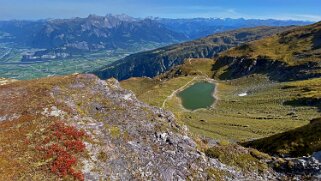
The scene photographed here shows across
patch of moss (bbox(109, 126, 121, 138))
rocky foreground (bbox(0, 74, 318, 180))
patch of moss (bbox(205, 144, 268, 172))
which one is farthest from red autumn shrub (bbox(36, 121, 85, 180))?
patch of moss (bbox(205, 144, 268, 172))

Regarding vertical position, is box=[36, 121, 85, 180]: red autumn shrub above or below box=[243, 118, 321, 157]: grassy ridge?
above

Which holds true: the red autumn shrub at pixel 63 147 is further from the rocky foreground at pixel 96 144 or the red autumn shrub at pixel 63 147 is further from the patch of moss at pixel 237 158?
the patch of moss at pixel 237 158

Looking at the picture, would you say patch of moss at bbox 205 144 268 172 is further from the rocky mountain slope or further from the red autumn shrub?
the red autumn shrub

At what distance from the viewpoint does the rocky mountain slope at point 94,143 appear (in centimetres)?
3594

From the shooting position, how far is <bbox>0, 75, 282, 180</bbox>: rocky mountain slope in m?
35.9

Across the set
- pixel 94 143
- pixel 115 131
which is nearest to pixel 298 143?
pixel 115 131

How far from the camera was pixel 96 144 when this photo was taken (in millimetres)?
40250

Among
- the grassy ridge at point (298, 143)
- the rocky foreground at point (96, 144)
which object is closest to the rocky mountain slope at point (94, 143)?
the rocky foreground at point (96, 144)

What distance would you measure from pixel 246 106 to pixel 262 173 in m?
126

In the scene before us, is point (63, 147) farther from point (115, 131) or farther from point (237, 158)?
point (237, 158)

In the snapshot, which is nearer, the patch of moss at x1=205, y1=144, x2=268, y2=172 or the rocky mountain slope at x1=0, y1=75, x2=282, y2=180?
the rocky mountain slope at x1=0, y1=75, x2=282, y2=180

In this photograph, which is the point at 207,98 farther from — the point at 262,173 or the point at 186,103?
the point at 262,173

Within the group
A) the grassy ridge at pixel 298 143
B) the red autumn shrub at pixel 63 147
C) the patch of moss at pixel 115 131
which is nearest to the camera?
the red autumn shrub at pixel 63 147

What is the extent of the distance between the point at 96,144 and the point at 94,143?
27 centimetres
